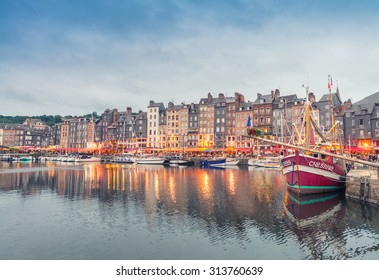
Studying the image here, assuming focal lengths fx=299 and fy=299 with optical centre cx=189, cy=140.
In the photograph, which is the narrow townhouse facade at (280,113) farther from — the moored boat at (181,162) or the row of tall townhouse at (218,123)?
the moored boat at (181,162)

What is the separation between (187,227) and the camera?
1912cm

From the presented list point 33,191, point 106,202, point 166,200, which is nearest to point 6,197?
point 33,191

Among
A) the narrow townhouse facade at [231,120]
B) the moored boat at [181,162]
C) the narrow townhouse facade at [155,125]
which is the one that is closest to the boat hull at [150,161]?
the moored boat at [181,162]

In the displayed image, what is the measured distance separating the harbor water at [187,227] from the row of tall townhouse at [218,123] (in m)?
43.4

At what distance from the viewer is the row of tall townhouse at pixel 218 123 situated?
7988cm

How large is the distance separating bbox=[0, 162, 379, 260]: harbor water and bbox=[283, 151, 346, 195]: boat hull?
1331mm

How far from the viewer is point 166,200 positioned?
28.5 m

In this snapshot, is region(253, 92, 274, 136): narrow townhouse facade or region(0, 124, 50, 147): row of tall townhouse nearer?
region(253, 92, 274, 136): narrow townhouse facade

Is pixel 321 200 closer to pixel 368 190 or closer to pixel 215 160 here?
pixel 368 190

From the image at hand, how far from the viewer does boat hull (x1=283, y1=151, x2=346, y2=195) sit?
29516 mm

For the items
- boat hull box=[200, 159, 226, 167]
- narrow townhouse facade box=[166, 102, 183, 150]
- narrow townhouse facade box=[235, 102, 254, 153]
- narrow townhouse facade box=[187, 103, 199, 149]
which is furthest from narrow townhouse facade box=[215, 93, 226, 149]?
boat hull box=[200, 159, 226, 167]

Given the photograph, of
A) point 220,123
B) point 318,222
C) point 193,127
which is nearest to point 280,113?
point 220,123

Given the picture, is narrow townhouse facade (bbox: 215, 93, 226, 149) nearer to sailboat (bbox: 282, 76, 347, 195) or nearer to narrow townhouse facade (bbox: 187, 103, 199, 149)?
narrow townhouse facade (bbox: 187, 103, 199, 149)

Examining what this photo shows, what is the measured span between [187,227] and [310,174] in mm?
16412
